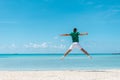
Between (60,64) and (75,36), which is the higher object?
(75,36)

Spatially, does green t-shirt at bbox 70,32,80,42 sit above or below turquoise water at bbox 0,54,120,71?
above

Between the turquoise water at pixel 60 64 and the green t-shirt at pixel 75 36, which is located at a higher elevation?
the green t-shirt at pixel 75 36

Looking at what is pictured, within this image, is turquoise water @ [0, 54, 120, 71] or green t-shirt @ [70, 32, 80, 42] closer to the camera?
green t-shirt @ [70, 32, 80, 42]

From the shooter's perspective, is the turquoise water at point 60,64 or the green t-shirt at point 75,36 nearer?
the green t-shirt at point 75,36

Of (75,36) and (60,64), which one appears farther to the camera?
(60,64)
